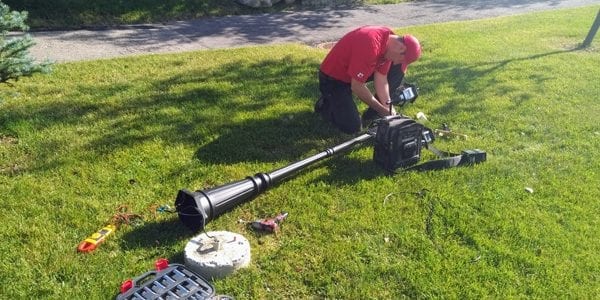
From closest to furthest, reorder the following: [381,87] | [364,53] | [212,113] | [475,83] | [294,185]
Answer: [294,185], [364,53], [381,87], [212,113], [475,83]

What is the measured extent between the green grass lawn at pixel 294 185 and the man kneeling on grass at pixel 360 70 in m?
0.27

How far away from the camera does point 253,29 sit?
10.2 m

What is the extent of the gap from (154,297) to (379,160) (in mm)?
2519

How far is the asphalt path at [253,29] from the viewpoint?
26.8 ft

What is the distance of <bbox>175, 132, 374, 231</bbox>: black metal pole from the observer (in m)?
3.75

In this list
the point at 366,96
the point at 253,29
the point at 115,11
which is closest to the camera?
the point at 366,96

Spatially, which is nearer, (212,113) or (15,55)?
(15,55)

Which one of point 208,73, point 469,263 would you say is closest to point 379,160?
point 469,263

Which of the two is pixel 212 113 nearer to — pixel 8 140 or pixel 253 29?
pixel 8 140

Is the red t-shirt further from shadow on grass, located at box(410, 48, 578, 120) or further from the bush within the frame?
the bush

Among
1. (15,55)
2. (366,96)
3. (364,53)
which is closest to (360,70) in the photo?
(364,53)

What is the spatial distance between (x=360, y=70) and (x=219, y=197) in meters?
2.00

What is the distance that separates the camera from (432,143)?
5.38 metres

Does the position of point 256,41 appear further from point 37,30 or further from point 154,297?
point 154,297
